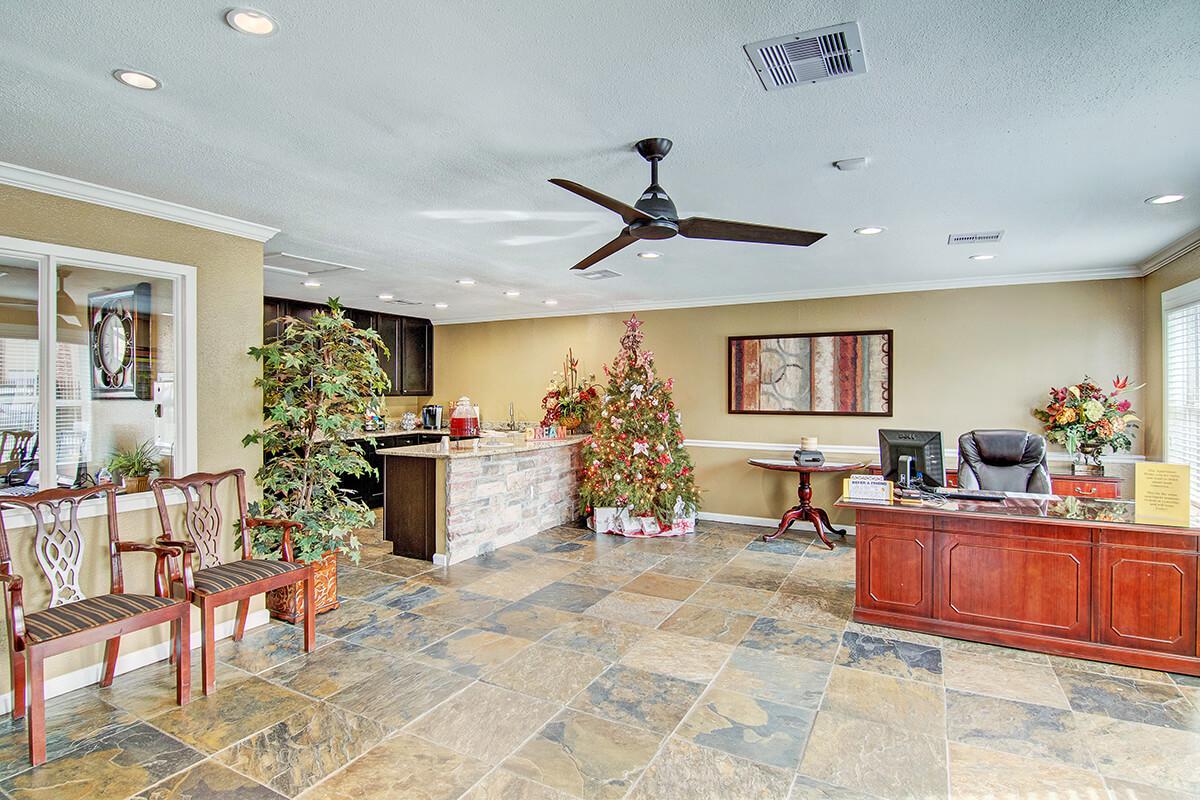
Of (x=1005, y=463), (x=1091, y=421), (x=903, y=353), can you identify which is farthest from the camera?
(x=903, y=353)

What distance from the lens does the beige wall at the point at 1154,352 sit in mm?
4652

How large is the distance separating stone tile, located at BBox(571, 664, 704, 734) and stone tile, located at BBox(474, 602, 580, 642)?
0.68 meters

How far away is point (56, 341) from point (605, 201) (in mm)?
2859

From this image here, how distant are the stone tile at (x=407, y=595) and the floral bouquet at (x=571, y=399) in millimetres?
2923

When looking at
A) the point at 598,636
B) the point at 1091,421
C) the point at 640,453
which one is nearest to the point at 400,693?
the point at 598,636

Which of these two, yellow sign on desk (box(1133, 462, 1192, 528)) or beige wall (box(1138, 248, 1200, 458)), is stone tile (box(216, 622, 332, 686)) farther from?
beige wall (box(1138, 248, 1200, 458))

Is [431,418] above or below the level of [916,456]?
above

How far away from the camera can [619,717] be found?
2.75m

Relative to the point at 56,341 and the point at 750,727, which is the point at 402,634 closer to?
the point at 750,727

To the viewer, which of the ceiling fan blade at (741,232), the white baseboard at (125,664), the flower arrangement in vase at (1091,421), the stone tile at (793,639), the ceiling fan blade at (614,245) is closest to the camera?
the ceiling fan blade at (741,232)

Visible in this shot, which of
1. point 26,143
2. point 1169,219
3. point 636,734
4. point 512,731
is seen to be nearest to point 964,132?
point 1169,219

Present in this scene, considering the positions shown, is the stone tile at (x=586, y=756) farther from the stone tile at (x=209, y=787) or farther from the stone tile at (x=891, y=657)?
the stone tile at (x=891, y=657)

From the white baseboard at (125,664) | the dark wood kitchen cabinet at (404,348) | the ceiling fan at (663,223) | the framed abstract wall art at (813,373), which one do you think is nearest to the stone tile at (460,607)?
the white baseboard at (125,664)

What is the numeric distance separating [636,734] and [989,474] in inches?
134
